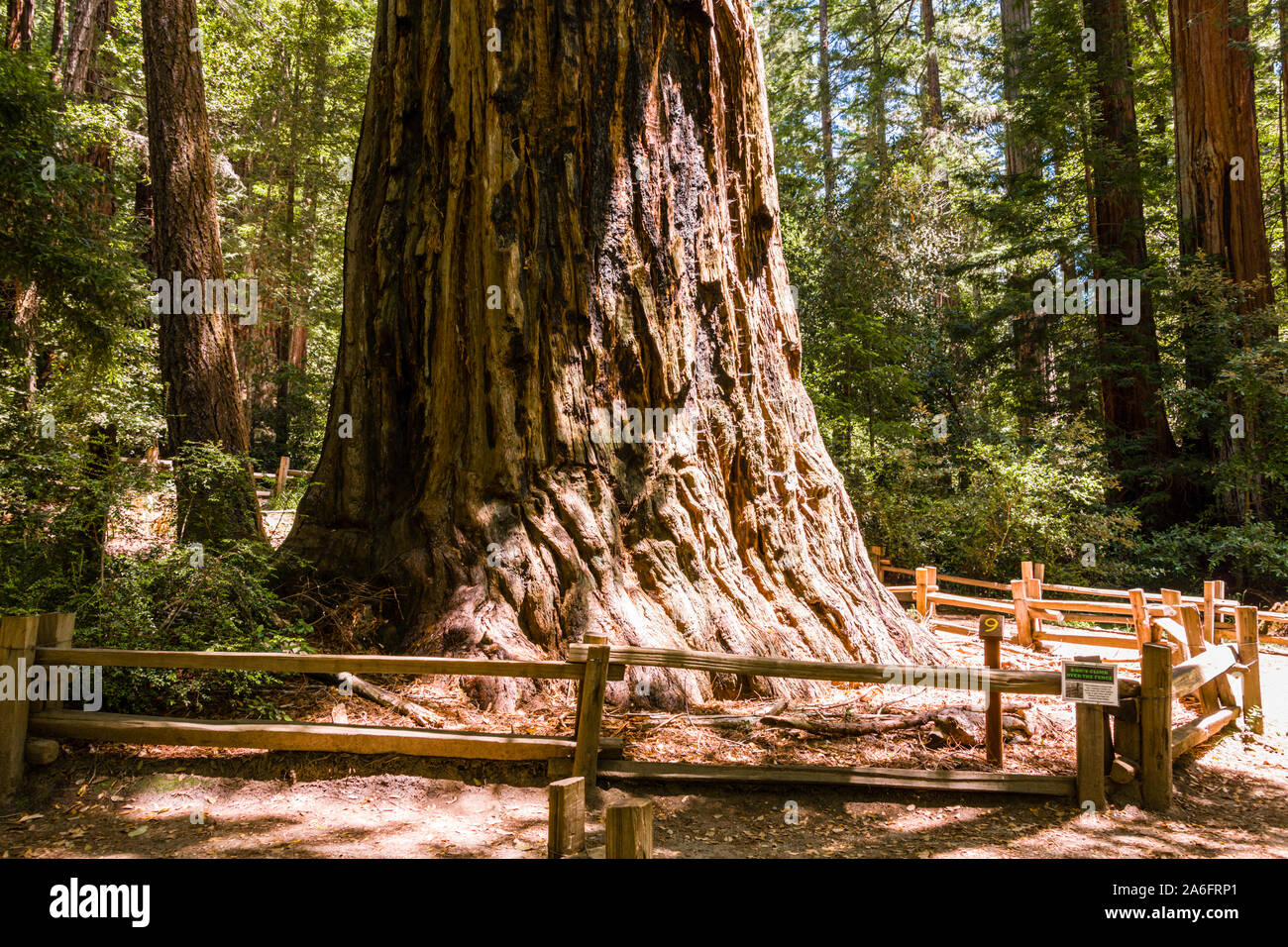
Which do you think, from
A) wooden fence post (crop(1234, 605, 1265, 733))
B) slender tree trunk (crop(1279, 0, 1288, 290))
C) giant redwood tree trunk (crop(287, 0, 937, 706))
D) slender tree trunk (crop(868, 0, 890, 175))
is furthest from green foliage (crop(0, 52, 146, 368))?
slender tree trunk (crop(1279, 0, 1288, 290))

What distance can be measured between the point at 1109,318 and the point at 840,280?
5687mm

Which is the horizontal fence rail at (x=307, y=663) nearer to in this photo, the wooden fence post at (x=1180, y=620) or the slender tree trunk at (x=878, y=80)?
the wooden fence post at (x=1180, y=620)

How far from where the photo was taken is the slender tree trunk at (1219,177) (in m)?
15.2

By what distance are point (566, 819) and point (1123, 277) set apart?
17632 millimetres

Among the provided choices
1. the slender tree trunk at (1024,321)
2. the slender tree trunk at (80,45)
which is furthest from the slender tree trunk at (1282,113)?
the slender tree trunk at (80,45)

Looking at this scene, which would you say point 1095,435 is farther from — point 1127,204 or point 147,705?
point 147,705

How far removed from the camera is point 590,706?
464 cm

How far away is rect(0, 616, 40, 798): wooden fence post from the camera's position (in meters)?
4.68

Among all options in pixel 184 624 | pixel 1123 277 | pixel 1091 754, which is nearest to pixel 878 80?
pixel 1123 277

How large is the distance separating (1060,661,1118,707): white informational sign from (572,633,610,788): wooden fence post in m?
2.73

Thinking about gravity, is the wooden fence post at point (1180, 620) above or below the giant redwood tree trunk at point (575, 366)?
below

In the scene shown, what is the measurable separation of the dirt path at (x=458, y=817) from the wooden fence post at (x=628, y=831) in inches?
79.8

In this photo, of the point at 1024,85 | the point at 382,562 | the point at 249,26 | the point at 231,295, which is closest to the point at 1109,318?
the point at 1024,85

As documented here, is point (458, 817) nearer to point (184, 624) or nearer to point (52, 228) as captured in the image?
point (184, 624)
